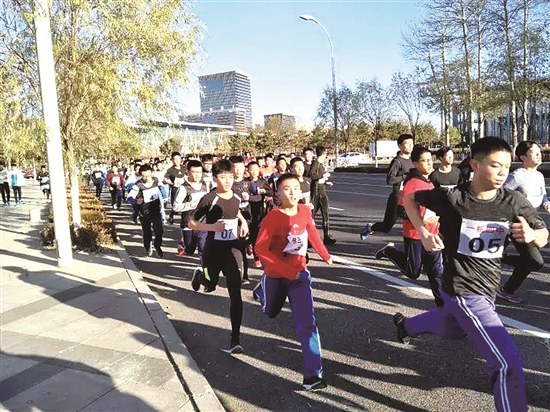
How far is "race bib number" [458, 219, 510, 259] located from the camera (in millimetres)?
2709

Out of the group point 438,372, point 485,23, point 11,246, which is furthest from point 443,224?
point 485,23

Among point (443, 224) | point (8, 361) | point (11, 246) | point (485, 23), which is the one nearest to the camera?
point (443, 224)

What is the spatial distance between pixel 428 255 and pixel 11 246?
28.0ft

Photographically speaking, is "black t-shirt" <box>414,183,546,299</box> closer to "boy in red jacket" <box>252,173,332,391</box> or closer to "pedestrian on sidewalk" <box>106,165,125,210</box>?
"boy in red jacket" <box>252,173,332,391</box>

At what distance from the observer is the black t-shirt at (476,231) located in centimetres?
271

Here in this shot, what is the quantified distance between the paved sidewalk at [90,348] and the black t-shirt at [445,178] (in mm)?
3665

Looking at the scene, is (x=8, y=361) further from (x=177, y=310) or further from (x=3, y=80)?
(x=3, y=80)

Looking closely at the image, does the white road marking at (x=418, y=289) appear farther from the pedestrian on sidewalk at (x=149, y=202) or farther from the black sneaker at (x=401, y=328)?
the pedestrian on sidewalk at (x=149, y=202)

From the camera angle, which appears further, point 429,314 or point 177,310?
point 177,310

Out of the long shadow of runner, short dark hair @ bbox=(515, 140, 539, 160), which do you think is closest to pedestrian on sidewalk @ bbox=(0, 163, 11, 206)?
the long shadow of runner

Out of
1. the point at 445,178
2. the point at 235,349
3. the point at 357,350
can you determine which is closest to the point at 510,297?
the point at 445,178

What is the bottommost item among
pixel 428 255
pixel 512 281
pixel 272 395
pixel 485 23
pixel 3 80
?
pixel 272 395

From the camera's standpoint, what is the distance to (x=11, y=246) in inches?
367

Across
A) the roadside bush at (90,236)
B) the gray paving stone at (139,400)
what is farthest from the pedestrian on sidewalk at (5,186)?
the gray paving stone at (139,400)
